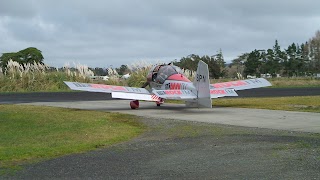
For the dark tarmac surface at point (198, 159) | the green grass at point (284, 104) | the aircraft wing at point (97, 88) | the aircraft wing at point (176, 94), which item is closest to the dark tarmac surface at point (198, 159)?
the dark tarmac surface at point (198, 159)

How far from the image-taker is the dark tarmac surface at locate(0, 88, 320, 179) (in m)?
6.50

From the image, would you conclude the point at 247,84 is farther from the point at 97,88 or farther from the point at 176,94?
the point at 97,88

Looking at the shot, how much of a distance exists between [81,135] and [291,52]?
85.2m

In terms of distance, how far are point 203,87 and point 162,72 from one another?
198 inches

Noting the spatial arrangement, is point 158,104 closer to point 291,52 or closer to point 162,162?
point 162,162

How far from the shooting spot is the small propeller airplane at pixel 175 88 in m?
17.8

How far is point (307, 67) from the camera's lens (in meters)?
90.8

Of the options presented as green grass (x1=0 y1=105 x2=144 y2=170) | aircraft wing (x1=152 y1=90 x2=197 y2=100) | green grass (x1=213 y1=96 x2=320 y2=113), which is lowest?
green grass (x1=0 y1=105 x2=144 y2=170)

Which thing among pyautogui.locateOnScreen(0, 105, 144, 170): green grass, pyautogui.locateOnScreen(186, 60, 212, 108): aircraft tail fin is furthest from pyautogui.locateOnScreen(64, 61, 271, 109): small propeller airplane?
pyautogui.locateOnScreen(0, 105, 144, 170): green grass

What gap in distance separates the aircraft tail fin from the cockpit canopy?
11.8 ft

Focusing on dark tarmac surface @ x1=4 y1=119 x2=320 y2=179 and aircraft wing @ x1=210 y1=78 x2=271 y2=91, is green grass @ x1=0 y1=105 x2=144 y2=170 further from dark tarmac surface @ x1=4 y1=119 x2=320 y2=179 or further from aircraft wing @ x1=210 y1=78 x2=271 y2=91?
aircraft wing @ x1=210 y1=78 x2=271 y2=91

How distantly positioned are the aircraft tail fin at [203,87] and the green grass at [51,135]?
3.29 metres

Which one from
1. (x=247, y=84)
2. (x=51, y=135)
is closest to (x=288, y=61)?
(x=247, y=84)

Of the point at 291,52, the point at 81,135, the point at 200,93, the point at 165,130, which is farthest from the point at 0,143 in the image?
the point at 291,52
